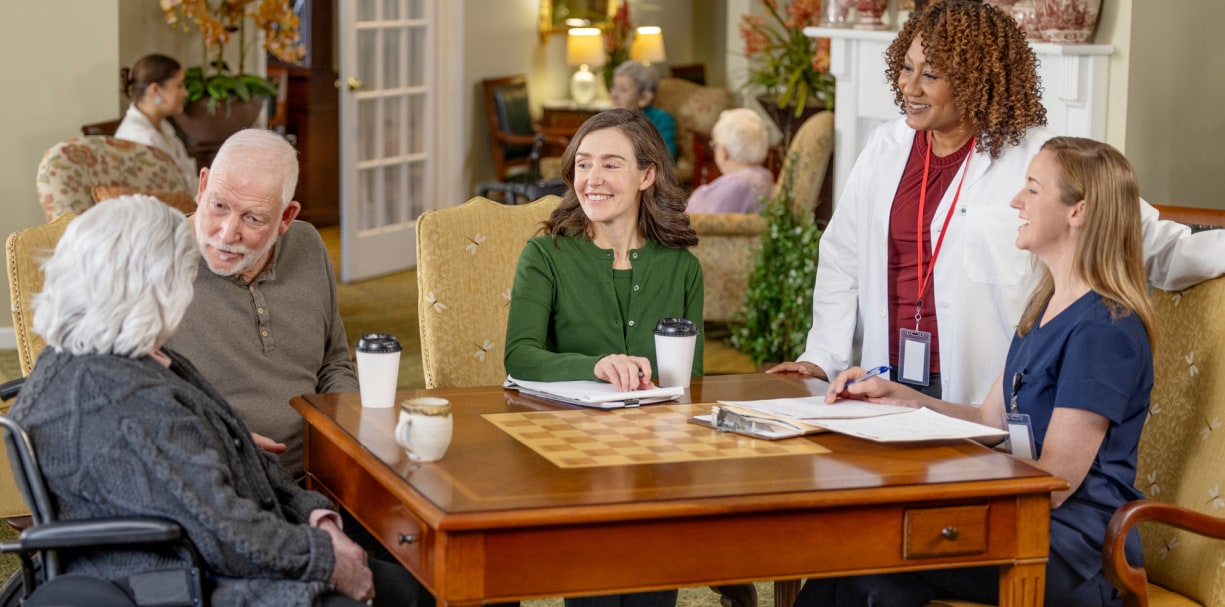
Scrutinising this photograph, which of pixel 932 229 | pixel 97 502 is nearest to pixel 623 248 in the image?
pixel 932 229

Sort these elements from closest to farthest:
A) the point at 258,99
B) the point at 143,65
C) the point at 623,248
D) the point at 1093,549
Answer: the point at 1093,549
the point at 623,248
the point at 143,65
the point at 258,99

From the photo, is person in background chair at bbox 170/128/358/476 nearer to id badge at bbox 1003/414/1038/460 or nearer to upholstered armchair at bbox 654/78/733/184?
id badge at bbox 1003/414/1038/460

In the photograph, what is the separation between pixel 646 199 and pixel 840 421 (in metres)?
0.75

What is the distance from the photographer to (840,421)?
95.6 inches

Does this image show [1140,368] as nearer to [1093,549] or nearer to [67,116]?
[1093,549]

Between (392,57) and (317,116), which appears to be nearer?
(392,57)

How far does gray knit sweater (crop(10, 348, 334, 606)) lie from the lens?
2.02m

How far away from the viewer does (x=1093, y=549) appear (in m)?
2.38

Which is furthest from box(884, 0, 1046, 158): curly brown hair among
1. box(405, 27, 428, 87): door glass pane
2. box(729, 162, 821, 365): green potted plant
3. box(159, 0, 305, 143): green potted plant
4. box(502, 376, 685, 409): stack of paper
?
box(405, 27, 428, 87): door glass pane

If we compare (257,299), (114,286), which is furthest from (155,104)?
(114,286)

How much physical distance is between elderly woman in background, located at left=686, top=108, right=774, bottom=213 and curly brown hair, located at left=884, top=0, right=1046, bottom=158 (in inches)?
149

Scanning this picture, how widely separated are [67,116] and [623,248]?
4.28 metres

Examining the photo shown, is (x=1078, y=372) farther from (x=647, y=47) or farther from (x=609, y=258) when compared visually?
(x=647, y=47)

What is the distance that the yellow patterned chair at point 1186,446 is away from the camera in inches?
101
